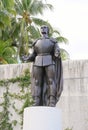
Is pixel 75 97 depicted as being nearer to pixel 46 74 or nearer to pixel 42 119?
pixel 46 74

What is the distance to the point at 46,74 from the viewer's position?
6711mm

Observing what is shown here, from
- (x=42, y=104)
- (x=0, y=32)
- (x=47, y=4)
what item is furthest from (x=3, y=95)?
(x=47, y=4)

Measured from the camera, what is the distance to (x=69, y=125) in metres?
9.05

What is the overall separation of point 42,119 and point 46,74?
0.87 metres

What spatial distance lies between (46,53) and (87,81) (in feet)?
8.86

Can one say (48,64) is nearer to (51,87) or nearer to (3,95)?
(51,87)

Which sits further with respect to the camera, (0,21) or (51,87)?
(0,21)

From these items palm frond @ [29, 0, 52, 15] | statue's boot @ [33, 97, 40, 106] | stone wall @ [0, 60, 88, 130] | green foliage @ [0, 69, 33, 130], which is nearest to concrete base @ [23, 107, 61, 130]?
statue's boot @ [33, 97, 40, 106]

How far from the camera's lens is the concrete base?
614 centimetres

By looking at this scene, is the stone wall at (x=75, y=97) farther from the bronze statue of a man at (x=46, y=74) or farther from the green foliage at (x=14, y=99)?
the bronze statue of a man at (x=46, y=74)

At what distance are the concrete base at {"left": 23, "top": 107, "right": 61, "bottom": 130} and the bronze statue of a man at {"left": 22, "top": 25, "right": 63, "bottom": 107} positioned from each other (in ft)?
1.18

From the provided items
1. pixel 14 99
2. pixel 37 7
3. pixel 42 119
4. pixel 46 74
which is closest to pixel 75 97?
pixel 14 99

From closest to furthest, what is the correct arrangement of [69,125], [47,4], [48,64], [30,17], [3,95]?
[48,64] → [69,125] → [3,95] → [30,17] → [47,4]

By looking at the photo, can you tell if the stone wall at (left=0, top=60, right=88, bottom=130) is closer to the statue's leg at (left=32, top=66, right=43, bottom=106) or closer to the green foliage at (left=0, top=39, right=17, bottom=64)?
the statue's leg at (left=32, top=66, right=43, bottom=106)
